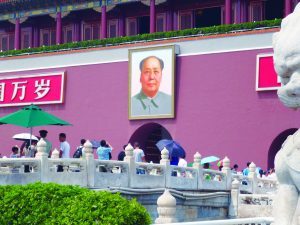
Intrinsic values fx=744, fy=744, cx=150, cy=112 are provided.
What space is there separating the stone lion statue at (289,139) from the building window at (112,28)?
70.1 ft

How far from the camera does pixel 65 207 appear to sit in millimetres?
8672

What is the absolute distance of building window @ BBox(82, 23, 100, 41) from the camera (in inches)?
1062

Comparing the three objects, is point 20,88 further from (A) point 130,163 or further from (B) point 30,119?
(A) point 130,163

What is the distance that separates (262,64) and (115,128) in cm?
532

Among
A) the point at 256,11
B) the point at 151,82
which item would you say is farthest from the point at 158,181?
the point at 256,11

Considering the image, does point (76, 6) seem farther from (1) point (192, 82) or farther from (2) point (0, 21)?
(1) point (192, 82)

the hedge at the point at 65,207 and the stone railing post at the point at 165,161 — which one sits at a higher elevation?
the stone railing post at the point at 165,161

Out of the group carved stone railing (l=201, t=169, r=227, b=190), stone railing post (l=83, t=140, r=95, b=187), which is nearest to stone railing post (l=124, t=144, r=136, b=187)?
stone railing post (l=83, t=140, r=95, b=187)

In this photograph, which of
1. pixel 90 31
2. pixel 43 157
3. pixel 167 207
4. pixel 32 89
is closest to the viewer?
pixel 167 207

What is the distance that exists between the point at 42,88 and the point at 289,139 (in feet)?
66.6

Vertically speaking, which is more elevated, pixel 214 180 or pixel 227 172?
pixel 227 172

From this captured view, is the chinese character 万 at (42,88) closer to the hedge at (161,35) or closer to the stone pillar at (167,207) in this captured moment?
the hedge at (161,35)

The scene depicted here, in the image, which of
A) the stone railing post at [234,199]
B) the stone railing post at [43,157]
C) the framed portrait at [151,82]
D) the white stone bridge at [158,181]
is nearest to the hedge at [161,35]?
the framed portrait at [151,82]

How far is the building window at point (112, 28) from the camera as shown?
2603 centimetres
